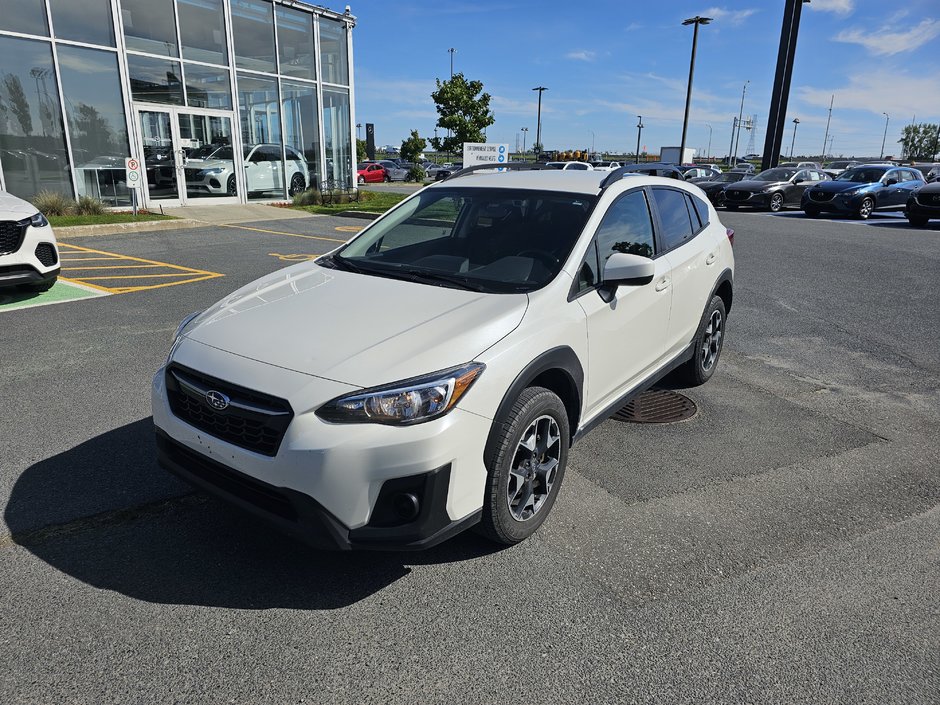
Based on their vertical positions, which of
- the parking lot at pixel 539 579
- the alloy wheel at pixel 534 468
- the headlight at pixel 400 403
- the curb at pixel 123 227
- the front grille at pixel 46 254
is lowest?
the parking lot at pixel 539 579

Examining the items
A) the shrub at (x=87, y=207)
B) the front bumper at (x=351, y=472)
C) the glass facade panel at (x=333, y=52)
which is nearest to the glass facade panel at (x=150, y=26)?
the shrub at (x=87, y=207)

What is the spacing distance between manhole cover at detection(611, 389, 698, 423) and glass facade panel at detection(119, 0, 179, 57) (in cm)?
1801

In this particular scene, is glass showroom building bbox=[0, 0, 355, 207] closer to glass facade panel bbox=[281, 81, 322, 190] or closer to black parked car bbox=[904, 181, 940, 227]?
glass facade panel bbox=[281, 81, 322, 190]

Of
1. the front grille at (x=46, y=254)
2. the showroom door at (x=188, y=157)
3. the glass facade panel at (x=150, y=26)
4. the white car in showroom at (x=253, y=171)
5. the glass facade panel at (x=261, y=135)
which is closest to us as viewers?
the front grille at (x=46, y=254)

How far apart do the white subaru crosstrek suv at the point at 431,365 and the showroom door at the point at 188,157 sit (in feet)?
54.2

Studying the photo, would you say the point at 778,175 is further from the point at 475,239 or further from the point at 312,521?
the point at 312,521

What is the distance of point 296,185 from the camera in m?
22.3

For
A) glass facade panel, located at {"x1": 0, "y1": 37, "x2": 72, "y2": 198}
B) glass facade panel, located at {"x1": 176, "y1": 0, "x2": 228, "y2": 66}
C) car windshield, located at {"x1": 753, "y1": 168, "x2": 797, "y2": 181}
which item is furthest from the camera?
car windshield, located at {"x1": 753, "y1": 168, "x2": 797, "y2": 181}

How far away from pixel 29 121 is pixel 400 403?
17550mm

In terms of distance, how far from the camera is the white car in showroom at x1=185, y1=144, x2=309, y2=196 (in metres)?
19.3

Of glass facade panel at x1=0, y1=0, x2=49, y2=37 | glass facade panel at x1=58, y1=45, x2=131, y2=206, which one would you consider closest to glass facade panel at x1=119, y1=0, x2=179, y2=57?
glass facade panel at x1=58, y1=45, x2=131, y2=206

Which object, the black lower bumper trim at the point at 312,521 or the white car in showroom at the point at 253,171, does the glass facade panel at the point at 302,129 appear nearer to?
the white car in showroom at the point at 253,171

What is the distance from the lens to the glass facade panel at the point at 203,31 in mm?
18469

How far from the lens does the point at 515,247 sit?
3.72m
